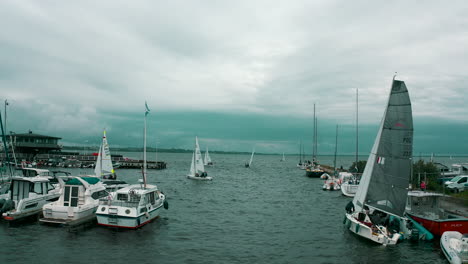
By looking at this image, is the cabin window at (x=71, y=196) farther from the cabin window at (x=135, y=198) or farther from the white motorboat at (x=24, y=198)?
the cabin window at (x=135, y=198)

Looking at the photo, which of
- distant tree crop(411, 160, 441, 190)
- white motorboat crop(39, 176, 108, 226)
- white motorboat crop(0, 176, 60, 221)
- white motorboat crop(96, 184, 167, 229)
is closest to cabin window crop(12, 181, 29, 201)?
white motorboat crop(0, 176, 60, 221)

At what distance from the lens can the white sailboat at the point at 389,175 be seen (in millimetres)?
22594

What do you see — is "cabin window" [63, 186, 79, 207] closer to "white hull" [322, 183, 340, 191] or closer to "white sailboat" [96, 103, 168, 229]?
"white sailboat" [96, 103, 168, 229]

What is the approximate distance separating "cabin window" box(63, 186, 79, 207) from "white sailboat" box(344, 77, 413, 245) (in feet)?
68.3

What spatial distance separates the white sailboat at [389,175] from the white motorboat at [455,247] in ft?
8.81

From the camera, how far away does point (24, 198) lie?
2747 centimetres

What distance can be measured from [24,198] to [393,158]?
2852 cm

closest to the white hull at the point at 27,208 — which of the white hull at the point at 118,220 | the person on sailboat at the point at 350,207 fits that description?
the white hull at the point at 118,220

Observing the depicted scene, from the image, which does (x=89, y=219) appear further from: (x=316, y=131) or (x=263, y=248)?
(x=316, y=131)

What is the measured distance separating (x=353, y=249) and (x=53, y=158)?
106756 millimetres

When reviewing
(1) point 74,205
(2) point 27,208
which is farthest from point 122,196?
(2) point 27,208

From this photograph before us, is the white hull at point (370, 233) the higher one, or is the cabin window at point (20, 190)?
the cabin window at point (20, 190)

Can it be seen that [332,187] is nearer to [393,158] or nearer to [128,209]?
[393,158]

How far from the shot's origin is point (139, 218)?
25109mm
